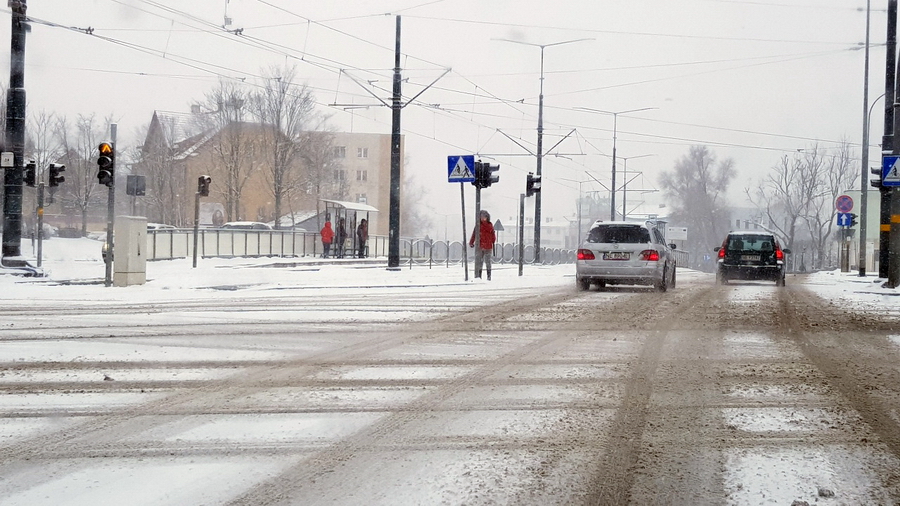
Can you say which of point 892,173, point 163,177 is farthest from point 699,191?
point 892,173

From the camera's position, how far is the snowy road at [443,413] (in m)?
4.59

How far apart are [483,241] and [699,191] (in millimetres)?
72663

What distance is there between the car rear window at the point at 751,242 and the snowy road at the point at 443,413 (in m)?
14.5

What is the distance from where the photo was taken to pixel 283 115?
67.0m

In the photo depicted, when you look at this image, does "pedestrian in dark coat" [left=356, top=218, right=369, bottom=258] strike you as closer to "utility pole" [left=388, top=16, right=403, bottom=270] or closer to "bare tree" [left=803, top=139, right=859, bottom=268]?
"utility pole" [left=388, top=16, right=403, bottom=270]

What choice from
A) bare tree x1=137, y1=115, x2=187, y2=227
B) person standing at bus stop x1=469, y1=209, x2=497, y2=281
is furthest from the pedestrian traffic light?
bare tree x1=137, y1=115, x2=187, y2=227

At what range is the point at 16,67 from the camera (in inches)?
850

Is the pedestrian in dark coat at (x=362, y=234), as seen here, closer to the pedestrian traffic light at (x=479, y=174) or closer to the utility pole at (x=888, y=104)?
the pedestrian traffic light at (x=479, y=174)

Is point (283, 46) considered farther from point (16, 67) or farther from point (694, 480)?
point (694, 480)

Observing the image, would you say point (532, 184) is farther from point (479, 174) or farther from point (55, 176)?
point (55, 176)

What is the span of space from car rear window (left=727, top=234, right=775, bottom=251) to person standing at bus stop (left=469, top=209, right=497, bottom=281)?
6.56 metres

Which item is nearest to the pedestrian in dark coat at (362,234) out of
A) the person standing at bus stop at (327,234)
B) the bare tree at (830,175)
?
the person standing at bus stop at (327,234)

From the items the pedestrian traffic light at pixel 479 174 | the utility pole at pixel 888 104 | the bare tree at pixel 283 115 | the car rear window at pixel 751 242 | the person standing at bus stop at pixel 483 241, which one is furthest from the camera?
the bare tree at pixel 283 115

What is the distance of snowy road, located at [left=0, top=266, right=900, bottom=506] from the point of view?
4590mm
